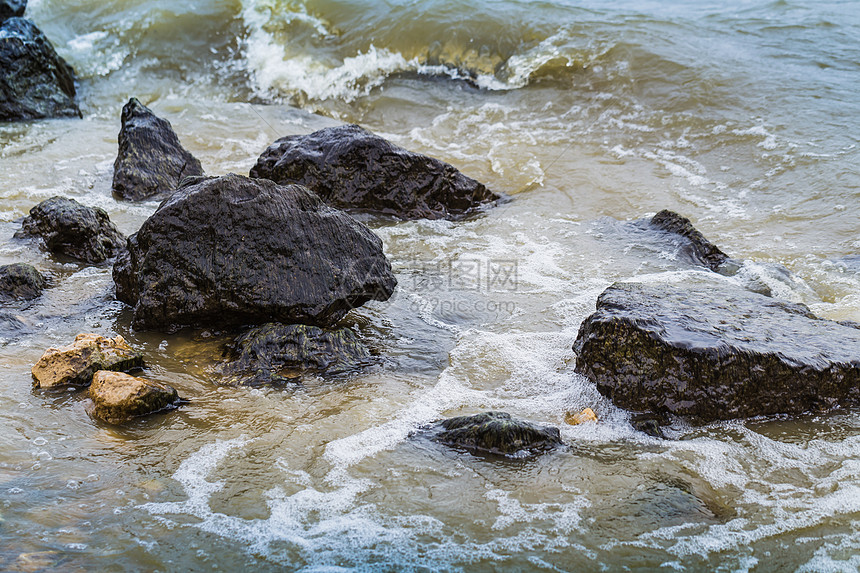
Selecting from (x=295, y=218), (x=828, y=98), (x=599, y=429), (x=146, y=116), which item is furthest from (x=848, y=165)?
(x=146, y=116)

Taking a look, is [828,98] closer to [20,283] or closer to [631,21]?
[631,21]

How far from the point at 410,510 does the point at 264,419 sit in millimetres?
1096

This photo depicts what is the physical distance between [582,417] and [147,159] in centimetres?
580

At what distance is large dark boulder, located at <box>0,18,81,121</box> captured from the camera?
9711 millimetres

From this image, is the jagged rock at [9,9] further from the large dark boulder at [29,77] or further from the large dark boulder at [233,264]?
the large dark boulder at [233,264]

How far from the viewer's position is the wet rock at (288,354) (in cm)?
401

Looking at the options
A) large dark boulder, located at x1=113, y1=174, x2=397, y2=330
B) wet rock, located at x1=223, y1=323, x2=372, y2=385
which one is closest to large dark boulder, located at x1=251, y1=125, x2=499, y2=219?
large dark boulder, located at x1=113, y1=174, x2=397, y2=330

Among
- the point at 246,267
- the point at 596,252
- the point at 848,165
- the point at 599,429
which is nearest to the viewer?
the point at 599,429

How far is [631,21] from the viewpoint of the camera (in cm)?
1208

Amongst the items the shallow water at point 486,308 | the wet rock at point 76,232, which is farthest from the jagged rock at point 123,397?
the wet rock at point 76,232

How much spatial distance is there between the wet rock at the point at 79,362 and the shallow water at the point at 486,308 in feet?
0.41

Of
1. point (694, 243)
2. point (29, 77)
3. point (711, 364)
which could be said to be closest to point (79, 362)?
point (711, 364)

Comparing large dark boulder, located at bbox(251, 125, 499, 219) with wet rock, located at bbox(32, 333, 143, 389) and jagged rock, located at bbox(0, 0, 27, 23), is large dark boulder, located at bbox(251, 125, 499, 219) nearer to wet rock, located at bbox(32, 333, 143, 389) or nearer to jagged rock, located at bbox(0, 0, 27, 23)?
wet rock, located at bbox(32, 333, 143, 389)

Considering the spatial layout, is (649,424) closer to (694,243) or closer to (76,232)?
(694,243)
